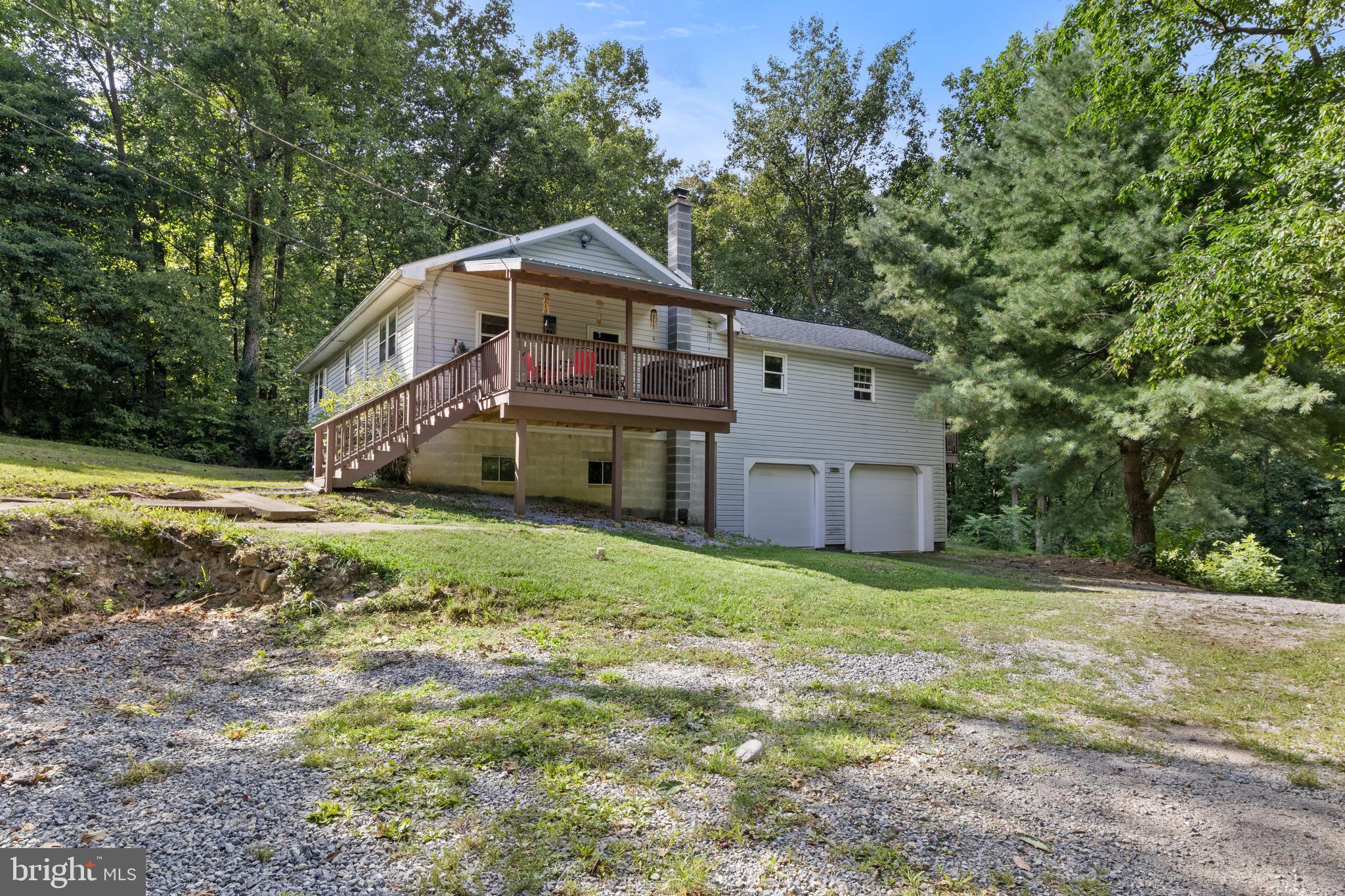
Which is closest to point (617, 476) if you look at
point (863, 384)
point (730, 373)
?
point (730, 373)

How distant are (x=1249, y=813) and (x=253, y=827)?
15.8 ft

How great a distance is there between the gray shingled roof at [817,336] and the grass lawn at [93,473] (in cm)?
1111

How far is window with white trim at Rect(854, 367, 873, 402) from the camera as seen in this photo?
19906mm

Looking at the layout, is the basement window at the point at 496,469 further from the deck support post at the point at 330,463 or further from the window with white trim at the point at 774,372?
the window with white trim at the point at 774,372

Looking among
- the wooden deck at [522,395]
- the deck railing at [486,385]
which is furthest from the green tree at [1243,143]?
the deck railing at [486,385]

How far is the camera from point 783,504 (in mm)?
18469

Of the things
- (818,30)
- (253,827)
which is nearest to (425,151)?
(818,30)

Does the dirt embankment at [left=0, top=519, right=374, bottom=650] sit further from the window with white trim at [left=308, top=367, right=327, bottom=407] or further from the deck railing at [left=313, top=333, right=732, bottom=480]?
the window with white trim at [left=308, top=367, right=327, bottom=407]

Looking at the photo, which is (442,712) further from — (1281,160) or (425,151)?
(425,151)

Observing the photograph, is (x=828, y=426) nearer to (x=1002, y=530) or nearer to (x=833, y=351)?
(x=833, y=351)

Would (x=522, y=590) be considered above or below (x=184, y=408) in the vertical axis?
below

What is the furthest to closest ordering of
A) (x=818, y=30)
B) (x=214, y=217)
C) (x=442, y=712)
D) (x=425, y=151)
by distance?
1. (x=818, y=30)
2. (x=425, y=151)
3. (x=214, y=217)
4. (x=442, y=712)

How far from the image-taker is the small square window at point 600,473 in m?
16.6

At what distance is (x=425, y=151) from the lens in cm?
2900
